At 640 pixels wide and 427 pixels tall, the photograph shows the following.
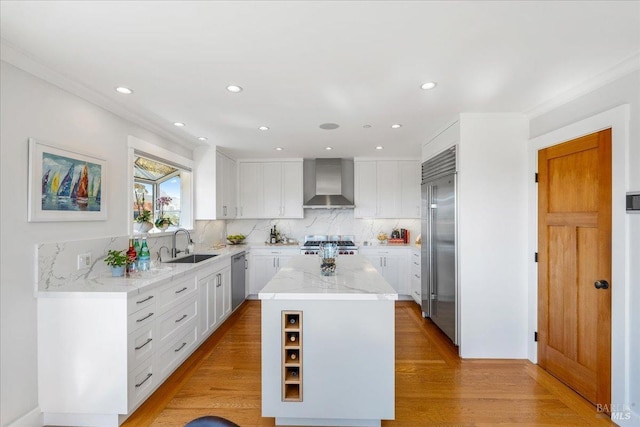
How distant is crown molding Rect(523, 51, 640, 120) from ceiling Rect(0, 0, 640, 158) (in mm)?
21

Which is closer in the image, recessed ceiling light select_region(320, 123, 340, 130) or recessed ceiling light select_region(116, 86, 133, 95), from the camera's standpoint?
recessed ceiling light select_region(116, 86, 133, 95)

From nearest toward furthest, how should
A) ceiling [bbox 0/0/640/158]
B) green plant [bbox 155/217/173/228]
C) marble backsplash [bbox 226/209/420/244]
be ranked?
ceiling [bbox 0/0/640/158] < green plant [bbox 155/217/173/228] < marble backsplash [bbox 226/209/420/244]

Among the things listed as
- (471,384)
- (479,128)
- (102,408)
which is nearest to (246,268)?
(102,408)

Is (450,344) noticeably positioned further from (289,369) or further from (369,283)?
(289,369)

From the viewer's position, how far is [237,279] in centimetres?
428

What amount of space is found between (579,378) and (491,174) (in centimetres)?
182

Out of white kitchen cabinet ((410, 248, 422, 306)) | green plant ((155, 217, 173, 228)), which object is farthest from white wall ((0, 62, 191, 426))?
white kitchen cabinet ((410, 248, 422, 306))

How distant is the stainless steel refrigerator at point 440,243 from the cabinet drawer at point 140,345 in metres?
2.81

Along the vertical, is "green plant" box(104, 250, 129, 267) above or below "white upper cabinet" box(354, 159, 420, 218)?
below

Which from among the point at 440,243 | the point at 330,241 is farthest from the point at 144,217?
the point at 440,243

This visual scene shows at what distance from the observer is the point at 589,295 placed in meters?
2.19

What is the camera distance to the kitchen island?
6.15 ft

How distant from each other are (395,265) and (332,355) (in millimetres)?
3042

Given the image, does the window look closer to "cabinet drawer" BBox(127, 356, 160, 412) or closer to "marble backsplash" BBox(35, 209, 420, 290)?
"marble backsplash" BBox(35, 209, 420, 290)
